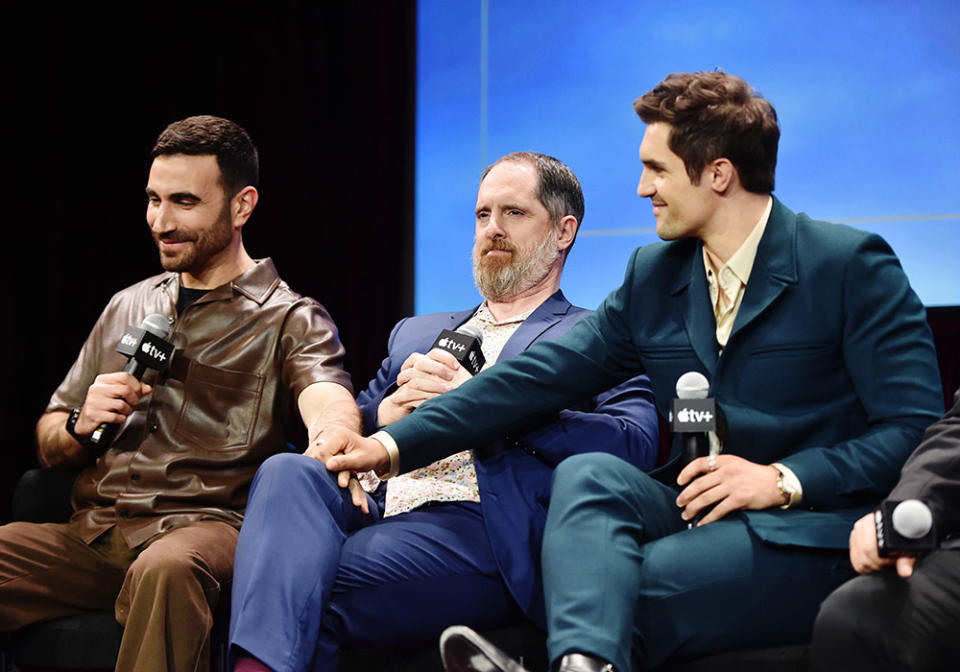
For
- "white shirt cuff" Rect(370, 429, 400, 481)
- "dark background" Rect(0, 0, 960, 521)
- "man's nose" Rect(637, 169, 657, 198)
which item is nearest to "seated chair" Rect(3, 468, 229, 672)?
"white shirt cuff" Rect(370, 429, 400, 481)

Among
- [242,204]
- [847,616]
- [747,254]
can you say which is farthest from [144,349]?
[847,616]

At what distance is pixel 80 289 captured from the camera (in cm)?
399

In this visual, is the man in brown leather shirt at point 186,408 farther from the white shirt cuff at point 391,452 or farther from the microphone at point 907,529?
the microphone at point 907,529

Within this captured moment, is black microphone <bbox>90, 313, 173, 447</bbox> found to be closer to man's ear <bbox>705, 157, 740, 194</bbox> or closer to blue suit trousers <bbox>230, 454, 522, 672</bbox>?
blue suit trousers <bbox>230, 454, 522, 672</bbox>

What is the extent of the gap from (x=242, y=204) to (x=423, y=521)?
1.11 metres

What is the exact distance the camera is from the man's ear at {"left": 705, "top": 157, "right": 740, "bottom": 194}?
6.56ft

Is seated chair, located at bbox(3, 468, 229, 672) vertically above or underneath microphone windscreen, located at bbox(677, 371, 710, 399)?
underneath

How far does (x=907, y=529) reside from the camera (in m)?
1.45

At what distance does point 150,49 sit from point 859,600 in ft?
11.6

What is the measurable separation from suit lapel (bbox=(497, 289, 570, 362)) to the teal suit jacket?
0.33 metres

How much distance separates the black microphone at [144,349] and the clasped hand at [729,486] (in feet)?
4.44

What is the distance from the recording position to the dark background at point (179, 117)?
12.7ft

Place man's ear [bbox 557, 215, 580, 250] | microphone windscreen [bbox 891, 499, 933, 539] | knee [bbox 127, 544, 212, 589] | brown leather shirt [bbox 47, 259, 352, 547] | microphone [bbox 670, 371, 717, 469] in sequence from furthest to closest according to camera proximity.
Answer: man's ear [bbox 557, 215, 580, 250] → brown leather shirt [bbox 47, 259, 352, 547] → knee [bbox 127, 544, 212, 589] → microphone [bbox 670, 371, 717, 469] → microphone windscreen [bbox 891, 499, 933, 539]

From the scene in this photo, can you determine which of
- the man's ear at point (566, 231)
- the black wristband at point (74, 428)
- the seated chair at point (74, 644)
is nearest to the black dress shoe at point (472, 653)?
the seated chair at point (74, 644)
